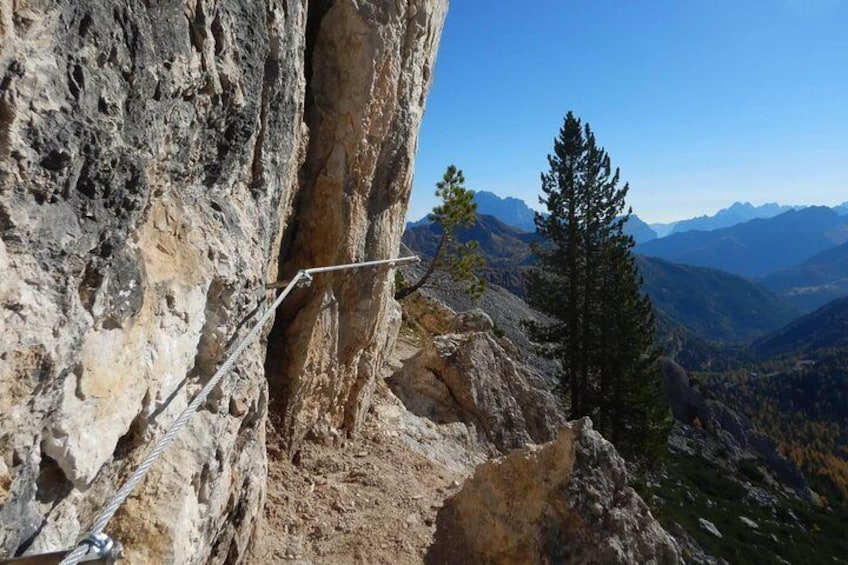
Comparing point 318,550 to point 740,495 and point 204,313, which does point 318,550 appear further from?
point 740,495

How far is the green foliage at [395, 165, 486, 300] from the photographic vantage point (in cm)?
2166

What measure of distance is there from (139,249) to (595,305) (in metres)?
23.5

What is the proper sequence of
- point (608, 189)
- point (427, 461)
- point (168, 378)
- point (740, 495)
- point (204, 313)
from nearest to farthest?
point (168, 378) → point (204, 313) → point (427, 461) → point (608, 189) → point (740, 495)

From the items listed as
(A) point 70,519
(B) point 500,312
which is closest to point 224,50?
(A) point 70,519

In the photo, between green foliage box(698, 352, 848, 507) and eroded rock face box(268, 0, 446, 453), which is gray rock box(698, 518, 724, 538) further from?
green foliage box(698, 352, 848, 507)

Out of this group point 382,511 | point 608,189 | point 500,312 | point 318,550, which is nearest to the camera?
point 318,550

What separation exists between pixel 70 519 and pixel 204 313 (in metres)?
2.01

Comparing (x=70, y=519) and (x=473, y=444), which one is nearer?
(x=70, y=519)

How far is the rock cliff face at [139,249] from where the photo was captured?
302 cm

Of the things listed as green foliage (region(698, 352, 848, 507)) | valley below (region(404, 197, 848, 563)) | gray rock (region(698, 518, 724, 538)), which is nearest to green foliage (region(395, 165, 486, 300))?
valley below (region(404, 197, 848, 563))

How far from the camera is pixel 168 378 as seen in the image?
15.0 ft

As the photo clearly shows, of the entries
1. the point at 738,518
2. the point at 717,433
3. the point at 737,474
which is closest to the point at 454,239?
the point at 738,518

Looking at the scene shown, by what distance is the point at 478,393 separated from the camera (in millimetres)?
15750

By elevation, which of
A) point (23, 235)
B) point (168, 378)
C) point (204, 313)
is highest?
point (23, 235)
